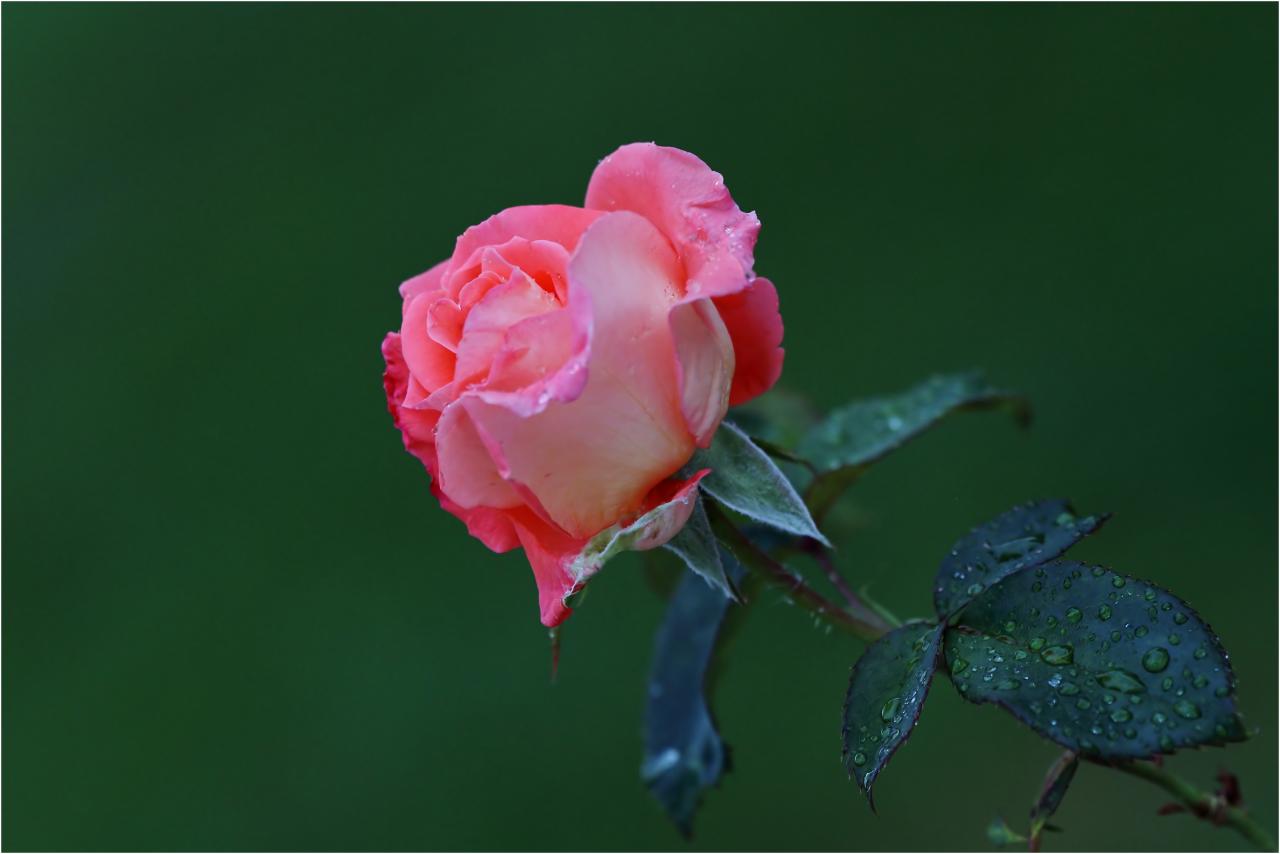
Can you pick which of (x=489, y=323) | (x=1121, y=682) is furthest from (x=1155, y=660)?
(x=489, y=323)

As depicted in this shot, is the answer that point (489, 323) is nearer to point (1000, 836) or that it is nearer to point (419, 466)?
point (1000, 836)

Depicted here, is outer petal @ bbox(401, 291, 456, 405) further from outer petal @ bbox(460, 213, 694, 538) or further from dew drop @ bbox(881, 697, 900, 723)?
dew drop @ bbox(881, 697, 900, 723)

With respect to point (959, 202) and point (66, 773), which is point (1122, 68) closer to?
point (959, 202)

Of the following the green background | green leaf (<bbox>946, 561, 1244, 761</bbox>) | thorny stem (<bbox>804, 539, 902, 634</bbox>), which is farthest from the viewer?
the green background

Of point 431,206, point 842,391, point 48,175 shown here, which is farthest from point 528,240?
point 48,175

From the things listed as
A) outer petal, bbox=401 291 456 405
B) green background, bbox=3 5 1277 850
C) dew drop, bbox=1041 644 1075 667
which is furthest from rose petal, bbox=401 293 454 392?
green background, bbox=3 5 1277 850

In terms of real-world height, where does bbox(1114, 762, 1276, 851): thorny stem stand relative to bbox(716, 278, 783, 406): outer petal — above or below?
below
